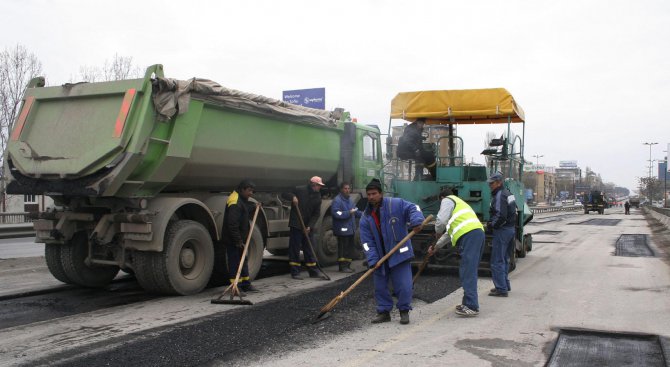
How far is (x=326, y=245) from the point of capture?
416 inches

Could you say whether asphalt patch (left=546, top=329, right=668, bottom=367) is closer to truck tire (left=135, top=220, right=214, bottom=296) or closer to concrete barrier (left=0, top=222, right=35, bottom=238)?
truck tire (left=135, top=220, right=214, bottom=296)

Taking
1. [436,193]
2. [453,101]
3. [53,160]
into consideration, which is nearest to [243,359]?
[53,160]

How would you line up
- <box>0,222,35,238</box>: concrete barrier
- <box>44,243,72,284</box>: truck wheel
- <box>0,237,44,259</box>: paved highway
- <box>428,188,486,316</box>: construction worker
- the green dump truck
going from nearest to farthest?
1. <box>428,188,486,316</box>: construction worker
2. the green dump truck
3. <box>44,243,72,284</box>: truck wheel
4. <box>0,237,44,259</box>: paved highway
5. <box>0,222,35,238</box>: concrete barrier

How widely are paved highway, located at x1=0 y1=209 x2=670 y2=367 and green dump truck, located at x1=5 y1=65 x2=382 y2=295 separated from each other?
0.76 meters

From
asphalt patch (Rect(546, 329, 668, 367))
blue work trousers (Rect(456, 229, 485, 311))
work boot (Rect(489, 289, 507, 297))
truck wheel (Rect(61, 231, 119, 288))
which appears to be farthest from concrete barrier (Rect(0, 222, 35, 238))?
asphalt patch (Rect(546, 329, 668, 367))

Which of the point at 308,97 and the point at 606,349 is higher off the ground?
the point at 308,97

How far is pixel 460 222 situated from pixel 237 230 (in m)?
2.93

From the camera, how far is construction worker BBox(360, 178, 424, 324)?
5934 mm

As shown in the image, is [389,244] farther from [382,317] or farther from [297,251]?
[297,251]

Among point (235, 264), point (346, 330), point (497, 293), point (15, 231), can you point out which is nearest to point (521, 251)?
point (497, 293)

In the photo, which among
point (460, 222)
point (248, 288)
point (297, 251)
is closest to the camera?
point (460, 222)

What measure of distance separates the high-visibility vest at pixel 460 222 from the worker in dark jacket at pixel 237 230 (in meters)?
2.80

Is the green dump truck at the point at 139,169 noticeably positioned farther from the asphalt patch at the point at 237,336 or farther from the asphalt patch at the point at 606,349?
the asphalt patch at the point at 606,349

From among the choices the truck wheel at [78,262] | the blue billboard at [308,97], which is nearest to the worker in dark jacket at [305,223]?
the truck wheel at [78,262]
